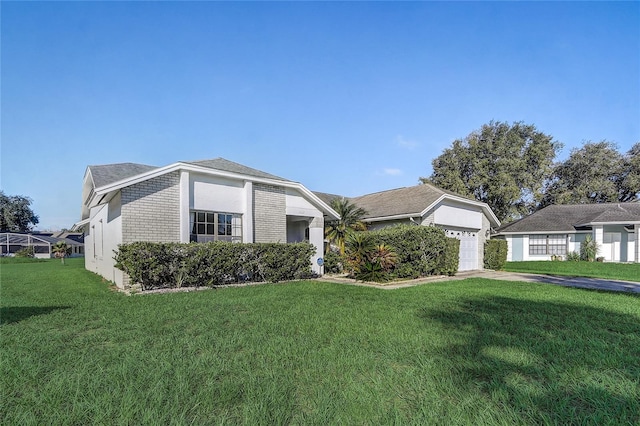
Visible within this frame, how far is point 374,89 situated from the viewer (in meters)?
14.8

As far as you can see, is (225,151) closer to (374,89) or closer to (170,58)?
(170,58)

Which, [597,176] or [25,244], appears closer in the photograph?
[597,176]

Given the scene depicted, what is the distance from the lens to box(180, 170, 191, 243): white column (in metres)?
11.4

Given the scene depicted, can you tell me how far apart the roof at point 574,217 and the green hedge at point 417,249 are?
16.9m

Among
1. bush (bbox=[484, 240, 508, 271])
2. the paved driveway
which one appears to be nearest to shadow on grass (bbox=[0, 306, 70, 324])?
the paved driveway

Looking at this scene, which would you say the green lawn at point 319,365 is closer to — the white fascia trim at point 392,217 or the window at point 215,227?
the window at point 215,227

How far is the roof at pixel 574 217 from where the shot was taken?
949 inches

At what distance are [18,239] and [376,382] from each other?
2147 inches

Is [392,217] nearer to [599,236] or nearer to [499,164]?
[599,236]

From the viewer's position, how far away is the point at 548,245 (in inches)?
1065

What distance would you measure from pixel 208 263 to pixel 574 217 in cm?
2965

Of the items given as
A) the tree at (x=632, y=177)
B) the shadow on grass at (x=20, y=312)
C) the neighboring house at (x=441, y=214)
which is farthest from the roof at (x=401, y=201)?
the tree at (x=632, y=177)

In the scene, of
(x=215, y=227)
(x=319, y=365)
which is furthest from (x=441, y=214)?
(x=319, y=365)

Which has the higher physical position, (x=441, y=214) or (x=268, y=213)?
(x=268, y=213)
